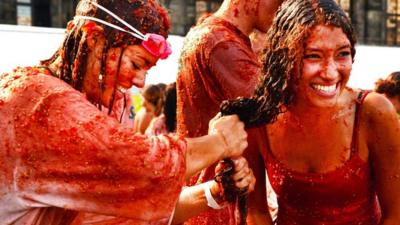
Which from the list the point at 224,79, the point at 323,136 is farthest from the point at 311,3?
A: the point at 224,79

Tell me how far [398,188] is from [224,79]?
0.76 metres

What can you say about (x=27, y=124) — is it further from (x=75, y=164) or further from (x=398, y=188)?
(x=398, y=188)

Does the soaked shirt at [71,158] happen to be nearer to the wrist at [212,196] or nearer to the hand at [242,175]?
the hand at [242,175]

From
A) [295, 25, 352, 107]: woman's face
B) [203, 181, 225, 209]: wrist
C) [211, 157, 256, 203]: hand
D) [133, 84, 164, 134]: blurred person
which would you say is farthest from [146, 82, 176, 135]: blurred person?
[295, 25, 352, 107]: woman's face

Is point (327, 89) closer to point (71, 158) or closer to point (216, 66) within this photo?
point (216, 66)

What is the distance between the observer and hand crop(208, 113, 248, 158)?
217cm

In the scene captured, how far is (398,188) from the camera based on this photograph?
2.42 m

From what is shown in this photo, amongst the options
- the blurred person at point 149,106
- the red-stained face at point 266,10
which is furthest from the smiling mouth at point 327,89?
the blurred person at point 149,106

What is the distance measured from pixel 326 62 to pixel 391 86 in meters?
2.86

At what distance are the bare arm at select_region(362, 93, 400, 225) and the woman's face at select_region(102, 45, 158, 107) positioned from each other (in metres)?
0.67

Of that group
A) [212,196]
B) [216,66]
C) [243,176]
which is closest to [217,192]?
[212,196]

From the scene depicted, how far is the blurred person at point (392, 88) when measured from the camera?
492cm

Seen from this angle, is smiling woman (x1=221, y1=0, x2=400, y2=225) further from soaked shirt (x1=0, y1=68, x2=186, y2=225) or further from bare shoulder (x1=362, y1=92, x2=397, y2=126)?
soaked shirt (x1=0, y1=68, x2=186, y2=225)

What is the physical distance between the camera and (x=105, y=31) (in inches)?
84.1
